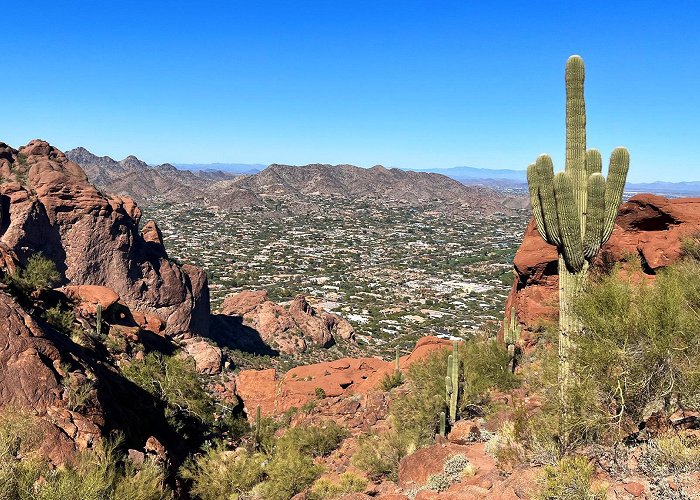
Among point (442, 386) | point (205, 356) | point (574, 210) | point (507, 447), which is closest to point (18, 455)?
point (507, 447)

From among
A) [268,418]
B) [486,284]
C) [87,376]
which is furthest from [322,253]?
[87,376]

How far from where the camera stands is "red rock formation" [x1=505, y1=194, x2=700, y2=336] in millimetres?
15742

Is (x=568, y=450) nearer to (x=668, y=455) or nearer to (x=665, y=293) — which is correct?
(x=668, y=455)

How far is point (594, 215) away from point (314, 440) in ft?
38.0

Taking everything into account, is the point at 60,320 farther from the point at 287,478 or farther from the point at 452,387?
the point at 452,387

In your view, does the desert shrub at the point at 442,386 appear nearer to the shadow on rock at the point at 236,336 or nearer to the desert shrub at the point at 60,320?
the desert shrub at the point at 60,320

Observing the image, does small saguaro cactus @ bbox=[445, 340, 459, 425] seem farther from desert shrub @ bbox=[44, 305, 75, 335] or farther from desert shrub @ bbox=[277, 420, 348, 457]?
desert shrub @ bbox=[44, 305, 75, 335]

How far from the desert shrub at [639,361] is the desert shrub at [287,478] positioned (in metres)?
7.64

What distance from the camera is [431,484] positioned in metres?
9.30

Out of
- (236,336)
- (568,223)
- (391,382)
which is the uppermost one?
(568,223)

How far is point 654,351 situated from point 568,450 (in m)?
2.15

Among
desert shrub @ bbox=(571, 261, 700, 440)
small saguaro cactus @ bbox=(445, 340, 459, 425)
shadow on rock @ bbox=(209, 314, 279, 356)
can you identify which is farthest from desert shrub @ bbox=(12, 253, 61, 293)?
desert shrub @ bbox=(571, 261, 700, 440)

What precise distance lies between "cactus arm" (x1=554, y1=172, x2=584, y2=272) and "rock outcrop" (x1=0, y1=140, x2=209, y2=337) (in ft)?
102

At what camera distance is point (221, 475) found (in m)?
12.8
